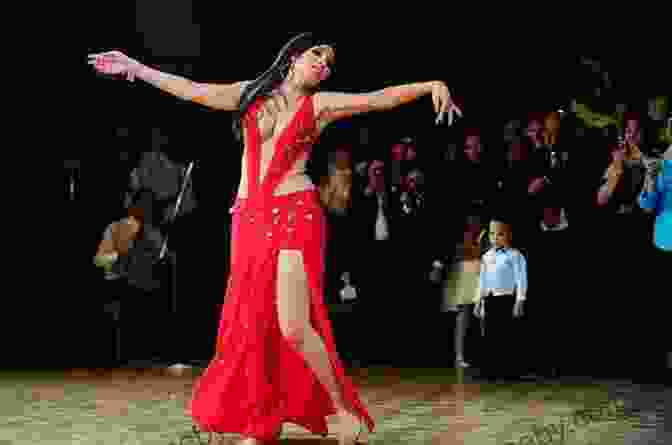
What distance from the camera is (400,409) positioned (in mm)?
6078

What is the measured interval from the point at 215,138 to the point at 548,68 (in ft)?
8.47

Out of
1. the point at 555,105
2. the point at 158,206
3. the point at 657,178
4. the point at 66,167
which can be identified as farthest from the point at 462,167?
the point at 66,167

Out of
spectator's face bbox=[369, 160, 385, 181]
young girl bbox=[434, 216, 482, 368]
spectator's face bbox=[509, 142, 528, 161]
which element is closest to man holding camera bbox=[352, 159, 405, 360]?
spectator's face bbox=[369, 160, 385, 181]

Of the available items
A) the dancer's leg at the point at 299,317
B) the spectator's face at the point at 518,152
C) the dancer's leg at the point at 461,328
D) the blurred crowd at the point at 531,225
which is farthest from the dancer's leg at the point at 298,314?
the dancer's leg at the point at 461,328

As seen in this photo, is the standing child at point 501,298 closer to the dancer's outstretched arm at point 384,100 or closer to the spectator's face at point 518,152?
the spectator's face at point 518,152

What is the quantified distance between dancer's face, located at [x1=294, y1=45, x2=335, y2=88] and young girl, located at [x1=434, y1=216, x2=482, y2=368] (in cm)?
369

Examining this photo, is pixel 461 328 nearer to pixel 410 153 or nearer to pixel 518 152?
pixel 410 153

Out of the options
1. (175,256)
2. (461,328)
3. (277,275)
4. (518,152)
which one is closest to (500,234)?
(518,152)

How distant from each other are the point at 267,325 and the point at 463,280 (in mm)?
3873

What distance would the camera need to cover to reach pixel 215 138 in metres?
9.27

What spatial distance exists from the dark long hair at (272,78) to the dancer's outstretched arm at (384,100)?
18 centimetres

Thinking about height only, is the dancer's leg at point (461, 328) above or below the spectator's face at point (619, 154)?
below

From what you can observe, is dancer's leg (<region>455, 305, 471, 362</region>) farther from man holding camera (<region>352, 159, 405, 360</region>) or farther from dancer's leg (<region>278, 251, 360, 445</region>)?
dancer's leg (<region>278, 251, 360, 445</region>)

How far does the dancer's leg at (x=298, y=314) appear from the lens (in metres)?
4.46
